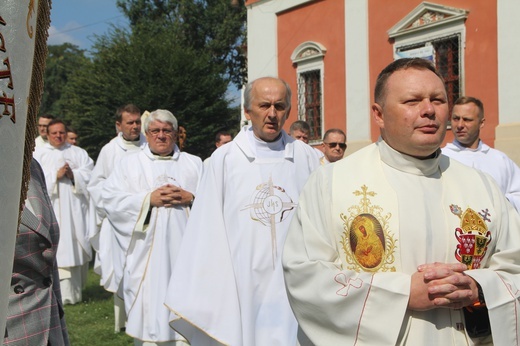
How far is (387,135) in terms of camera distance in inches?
112

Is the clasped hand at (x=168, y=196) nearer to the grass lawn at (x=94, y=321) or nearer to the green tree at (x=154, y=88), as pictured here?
the grass lawn at (x=94, y=321)

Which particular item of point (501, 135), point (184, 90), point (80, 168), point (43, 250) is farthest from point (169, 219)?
point (184, 90)

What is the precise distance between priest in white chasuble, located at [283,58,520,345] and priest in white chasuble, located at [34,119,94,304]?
23.7 feet

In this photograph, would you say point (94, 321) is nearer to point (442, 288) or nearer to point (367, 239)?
point (367, 239)

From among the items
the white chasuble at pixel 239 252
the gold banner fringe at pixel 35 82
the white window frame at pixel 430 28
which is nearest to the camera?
the gold banner fringe at pixel 35 82

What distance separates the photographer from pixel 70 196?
9906 mm

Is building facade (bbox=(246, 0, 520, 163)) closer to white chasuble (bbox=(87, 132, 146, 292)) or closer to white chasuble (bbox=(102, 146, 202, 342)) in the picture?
white chasuble (bbox=(87, 132, 146, 292))

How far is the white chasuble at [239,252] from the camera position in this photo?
4.09m

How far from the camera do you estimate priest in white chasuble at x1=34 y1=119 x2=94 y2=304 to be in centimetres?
955

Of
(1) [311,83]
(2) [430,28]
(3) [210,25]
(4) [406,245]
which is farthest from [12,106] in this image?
(3) [210,25]

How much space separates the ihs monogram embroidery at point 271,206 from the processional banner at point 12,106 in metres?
2.91

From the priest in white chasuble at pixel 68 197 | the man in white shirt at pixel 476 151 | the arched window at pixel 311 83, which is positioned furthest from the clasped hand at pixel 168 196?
the arched window at pixel 311 83

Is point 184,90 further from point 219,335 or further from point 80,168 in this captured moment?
point 219,335

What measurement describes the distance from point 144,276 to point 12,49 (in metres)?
4.85
